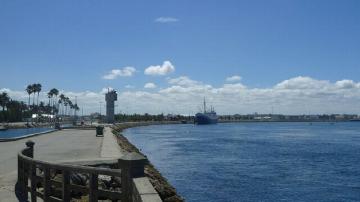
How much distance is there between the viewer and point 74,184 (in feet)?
37.0

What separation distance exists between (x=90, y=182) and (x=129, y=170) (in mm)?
1283

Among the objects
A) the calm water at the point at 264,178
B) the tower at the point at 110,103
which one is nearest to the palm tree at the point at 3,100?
the tower at the point at 110,103

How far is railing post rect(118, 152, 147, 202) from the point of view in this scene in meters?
8.54

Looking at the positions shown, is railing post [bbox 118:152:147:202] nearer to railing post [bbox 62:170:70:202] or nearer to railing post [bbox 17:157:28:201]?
railing post [bbox 62:170:70:202]

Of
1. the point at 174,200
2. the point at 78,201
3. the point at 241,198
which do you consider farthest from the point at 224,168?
the point at 78,201

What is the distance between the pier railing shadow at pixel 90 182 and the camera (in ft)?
27.8

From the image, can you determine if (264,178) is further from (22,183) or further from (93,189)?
(93,189)

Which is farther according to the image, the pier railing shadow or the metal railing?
the metal railing

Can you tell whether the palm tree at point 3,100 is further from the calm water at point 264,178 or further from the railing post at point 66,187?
the railing post at point 66,187

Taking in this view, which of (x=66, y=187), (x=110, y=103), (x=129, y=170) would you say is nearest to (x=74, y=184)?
(x=66, y=187)

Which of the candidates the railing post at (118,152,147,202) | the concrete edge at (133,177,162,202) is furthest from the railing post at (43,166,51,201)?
the concrete edge at (133,177,162,202)

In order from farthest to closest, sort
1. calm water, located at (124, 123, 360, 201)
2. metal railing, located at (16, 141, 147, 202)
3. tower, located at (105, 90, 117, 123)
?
tower, located at (105, 90, 117, 123)
calm water, located at (124, 123, 360, 201)
metal railing, located at (16, 141, 147, 202)

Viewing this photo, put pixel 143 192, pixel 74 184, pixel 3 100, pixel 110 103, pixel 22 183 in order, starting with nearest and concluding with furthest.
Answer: pixel 143 192, pixel 74 184, pixel 22 183, pixel 110 103, pixel 3 100

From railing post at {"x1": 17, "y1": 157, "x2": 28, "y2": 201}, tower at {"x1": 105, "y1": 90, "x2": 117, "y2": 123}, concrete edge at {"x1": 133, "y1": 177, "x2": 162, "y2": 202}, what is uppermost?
tower at {"x1": 105, "y1": 90, "x2": 117, "y2": 123}
